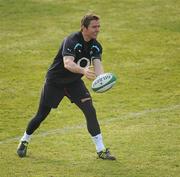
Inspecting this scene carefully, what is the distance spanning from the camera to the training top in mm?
11852

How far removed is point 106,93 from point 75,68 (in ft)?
20.2

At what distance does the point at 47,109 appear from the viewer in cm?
1259

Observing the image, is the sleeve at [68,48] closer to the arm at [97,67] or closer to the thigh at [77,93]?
the arm at [97,67]

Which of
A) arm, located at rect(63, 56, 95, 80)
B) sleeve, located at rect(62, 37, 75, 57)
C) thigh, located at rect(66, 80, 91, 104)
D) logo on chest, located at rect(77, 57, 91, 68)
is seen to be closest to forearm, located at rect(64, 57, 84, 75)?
arm, located at rect(63, 56, 95, 80)

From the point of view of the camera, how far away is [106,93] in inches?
690

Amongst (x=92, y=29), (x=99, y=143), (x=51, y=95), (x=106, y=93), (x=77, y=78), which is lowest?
(x=106, y=93)

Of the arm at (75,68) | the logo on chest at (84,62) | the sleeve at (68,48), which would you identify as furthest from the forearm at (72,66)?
the logo on chest at (84,62)

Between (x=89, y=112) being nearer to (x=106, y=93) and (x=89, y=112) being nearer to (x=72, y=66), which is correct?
(x=72, y=66)

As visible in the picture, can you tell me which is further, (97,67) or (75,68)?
(97,67)

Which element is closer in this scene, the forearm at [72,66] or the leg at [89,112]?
the forearm at [72,66]

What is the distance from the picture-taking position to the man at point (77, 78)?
11812 mm

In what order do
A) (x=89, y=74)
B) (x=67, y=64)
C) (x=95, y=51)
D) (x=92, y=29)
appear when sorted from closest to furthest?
(x=89, y=74), (x=67, y=64), (x=92, y=29), (x=95, y=51)

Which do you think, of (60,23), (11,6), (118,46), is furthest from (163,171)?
(11,6)

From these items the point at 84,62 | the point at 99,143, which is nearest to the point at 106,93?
the point at 99,143
